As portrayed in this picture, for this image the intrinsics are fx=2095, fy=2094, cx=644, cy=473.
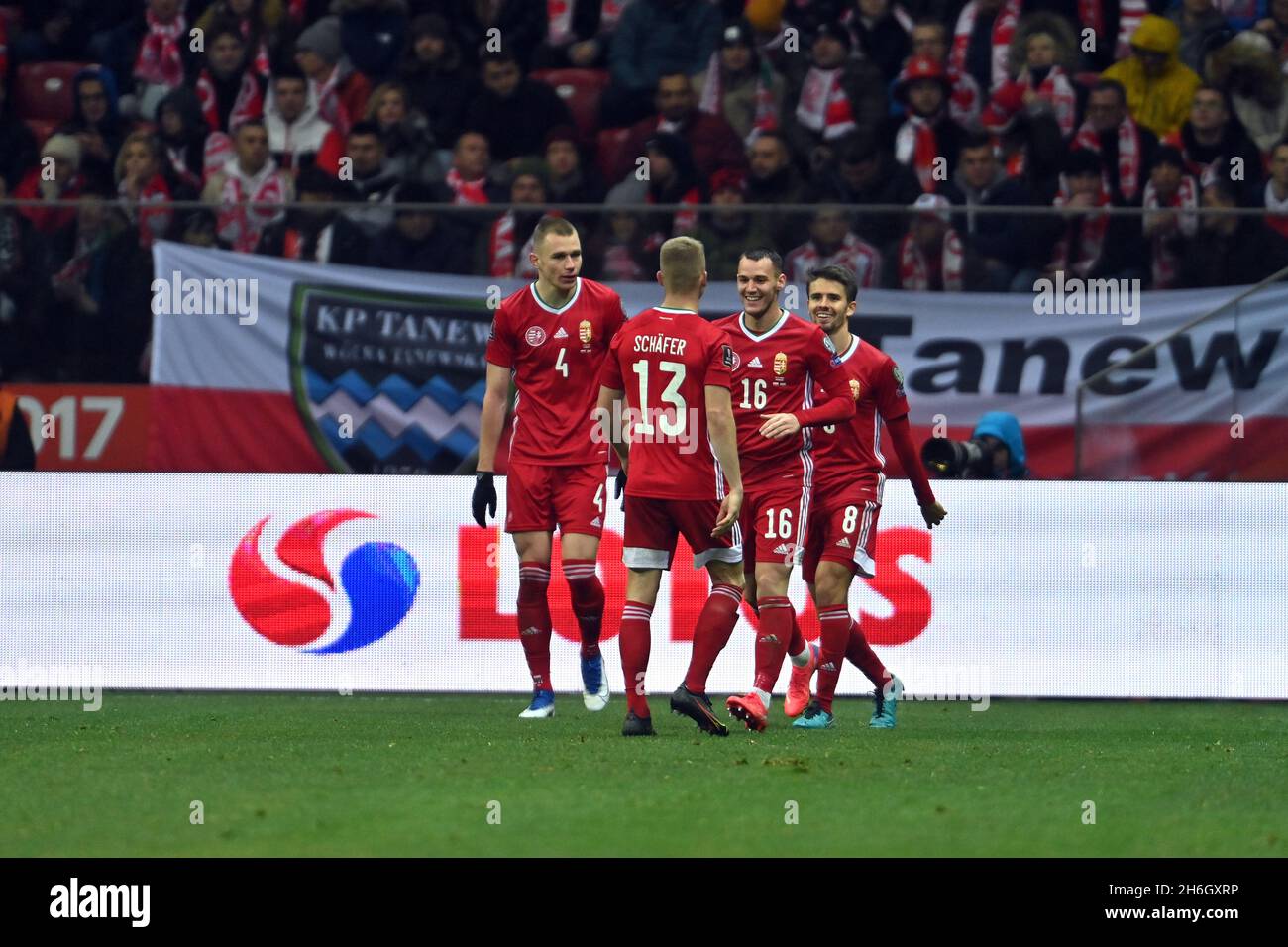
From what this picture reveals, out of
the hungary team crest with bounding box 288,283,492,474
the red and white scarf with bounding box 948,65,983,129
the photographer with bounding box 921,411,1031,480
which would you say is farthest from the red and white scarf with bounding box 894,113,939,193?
the hungary team crest with bounding box 288,283,492,474

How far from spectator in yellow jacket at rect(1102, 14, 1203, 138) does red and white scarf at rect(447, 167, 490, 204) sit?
4598mm

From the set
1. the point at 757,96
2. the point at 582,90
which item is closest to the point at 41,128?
the point at 582,90

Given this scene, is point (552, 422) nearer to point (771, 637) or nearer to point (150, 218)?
point (771, 637)

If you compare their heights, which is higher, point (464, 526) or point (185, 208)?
point (185, 208)

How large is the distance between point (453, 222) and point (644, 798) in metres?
5.83

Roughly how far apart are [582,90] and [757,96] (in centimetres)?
133

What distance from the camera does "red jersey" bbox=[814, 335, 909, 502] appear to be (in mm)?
9320

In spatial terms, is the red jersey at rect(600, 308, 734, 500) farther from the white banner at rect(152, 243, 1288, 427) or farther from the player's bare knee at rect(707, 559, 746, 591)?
the white banner at rect(152, 243, 1288, 427)

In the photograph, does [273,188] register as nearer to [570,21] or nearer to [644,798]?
[570,21]

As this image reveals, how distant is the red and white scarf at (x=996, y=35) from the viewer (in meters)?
15.3

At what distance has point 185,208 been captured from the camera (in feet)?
38.0

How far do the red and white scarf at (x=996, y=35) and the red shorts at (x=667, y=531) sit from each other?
25.0ft

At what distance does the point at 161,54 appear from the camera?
1617cm
